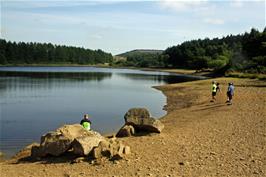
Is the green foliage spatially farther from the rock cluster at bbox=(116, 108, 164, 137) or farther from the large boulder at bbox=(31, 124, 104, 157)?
the large boulder at bbox=(31, 124, 104, 157)

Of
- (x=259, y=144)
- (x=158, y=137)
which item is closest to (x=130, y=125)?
(x=158, y=137)

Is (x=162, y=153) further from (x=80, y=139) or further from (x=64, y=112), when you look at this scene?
(x=64, y=112)

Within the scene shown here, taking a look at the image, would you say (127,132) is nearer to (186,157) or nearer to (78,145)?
(78,145)

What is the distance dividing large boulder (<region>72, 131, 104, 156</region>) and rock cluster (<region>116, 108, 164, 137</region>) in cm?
435

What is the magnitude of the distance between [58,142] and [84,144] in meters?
1.73

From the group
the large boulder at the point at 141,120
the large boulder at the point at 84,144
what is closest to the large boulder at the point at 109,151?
the large boulder at the point at 84,144

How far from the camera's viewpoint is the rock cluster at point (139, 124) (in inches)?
870

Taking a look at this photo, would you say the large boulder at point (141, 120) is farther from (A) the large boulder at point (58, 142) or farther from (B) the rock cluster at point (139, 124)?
(A) the large boulder at point (58, 142)

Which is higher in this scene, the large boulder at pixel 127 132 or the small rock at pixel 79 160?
the large boulder at pixel 127 132

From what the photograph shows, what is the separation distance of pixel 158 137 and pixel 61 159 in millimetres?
5850

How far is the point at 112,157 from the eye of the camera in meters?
16.6

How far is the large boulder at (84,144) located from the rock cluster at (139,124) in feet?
14.3

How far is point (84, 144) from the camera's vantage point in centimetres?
1733

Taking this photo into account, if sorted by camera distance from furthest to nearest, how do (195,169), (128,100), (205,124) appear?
(128,100) < (205,124) < (195,169)
